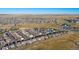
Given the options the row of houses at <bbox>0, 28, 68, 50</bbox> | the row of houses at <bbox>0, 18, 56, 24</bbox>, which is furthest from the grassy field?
the row of houses at <bbox>0, 18, 56, 24</bbox>

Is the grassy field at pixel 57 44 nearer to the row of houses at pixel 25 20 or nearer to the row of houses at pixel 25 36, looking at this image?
the row of houses at pixel 25 36

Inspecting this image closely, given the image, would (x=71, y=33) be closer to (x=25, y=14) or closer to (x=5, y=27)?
(x=25, y=14)

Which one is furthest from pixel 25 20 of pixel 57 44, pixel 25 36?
pixel 57 44

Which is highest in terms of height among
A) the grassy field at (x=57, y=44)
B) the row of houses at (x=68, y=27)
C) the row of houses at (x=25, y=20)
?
the row of houses at (x=25, y=20)

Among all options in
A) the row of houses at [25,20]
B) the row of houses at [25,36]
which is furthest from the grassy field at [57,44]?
the row of houses at [25,20]

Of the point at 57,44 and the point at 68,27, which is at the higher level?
the point at 68,27

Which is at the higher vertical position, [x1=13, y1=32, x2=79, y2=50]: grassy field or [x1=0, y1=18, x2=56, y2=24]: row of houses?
[x1=0, y1=18, x2=56, y2=24]: row of houses

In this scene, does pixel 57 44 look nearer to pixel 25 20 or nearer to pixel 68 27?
pixel 68 27

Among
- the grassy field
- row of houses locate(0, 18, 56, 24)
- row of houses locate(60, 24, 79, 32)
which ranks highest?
row of houses locate(0, 18, 56, 24)

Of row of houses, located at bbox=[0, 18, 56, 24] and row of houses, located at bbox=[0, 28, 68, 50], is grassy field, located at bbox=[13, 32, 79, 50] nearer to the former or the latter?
row of houses, located at bbox=[0, 28, 68, 50]
